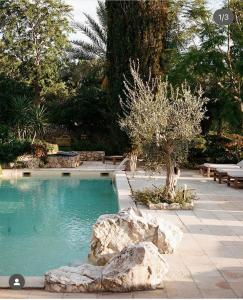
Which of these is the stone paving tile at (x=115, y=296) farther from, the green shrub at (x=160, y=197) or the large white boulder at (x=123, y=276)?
the green shrub at (x=160, y=197)

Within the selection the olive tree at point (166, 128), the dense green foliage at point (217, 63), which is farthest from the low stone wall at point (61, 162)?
the olive tree at point (166, 128)

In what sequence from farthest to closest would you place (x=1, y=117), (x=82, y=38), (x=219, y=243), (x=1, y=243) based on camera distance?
(x=82, y=38) < (x=1, y=117) < (x=1, y=243) < (x=219, y=243)

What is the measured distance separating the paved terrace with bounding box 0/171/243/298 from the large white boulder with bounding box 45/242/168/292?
10cm

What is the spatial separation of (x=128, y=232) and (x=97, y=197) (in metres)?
7.64

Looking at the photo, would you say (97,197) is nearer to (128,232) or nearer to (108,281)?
(128,232)

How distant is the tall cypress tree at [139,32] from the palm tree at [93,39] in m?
8.11

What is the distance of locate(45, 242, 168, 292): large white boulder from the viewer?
525cm

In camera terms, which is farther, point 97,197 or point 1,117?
point 1,117

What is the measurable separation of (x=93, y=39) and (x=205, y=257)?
23.0m

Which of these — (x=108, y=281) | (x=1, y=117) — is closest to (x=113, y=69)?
(x=1, y=117)

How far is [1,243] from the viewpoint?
8836 millimetres

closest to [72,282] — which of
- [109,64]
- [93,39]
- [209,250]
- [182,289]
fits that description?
[182,289]

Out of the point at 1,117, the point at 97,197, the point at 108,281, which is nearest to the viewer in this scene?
the point at 108,281

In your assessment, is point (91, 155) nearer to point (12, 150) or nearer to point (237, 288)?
point (12, 150)
